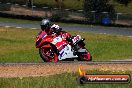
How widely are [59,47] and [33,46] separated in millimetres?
13576

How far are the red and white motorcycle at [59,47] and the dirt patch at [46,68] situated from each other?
79.9 inches

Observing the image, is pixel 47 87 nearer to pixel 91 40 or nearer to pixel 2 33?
pixel 91 40

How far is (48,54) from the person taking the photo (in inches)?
725

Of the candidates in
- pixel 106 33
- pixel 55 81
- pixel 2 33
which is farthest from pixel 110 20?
pixel 55 81

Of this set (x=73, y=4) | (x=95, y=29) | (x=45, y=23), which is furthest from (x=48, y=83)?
(x=73, y=4)

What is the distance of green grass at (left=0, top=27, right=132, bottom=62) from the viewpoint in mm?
25609

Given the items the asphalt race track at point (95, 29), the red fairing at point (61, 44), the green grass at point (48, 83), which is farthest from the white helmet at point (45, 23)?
the asphalt race track at point (95, 29)

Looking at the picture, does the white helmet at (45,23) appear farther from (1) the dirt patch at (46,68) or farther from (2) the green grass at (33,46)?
(2) the green grass at (33,46)

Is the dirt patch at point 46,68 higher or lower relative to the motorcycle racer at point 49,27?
lower

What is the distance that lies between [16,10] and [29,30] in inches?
463

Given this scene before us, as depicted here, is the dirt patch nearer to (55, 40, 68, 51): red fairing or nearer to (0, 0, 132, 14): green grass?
(55, 40, 68, 51): red fairing

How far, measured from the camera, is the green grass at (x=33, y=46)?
25609 mm

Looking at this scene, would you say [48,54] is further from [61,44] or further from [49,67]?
[49,67]

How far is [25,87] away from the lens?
11039 millimetres
